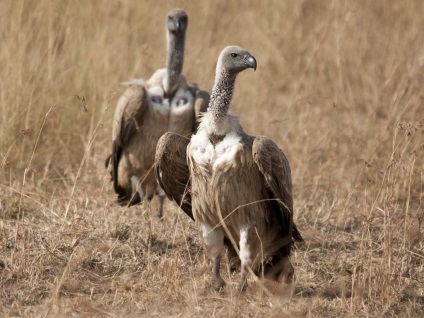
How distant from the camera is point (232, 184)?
603 cm

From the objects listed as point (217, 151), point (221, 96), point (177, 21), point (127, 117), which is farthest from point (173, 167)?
point (177, 21)

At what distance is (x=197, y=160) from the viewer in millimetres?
6023

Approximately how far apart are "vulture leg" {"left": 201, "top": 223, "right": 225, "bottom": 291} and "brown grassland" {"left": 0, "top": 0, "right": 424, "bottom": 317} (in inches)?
4.2

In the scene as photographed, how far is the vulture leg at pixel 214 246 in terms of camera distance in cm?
625

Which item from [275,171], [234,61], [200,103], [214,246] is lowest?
[214,246]

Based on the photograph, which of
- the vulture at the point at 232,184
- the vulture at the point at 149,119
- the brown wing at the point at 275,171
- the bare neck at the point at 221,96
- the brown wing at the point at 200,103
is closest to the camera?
the brown wing at the point at 275,171

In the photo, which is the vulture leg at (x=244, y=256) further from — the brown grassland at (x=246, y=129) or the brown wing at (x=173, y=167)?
the brown wing at (x=173, y=167)

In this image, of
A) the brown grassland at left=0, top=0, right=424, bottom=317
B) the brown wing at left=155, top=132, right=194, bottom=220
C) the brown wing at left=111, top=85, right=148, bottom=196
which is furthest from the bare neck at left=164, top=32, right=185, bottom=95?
the brown wing at left=155, top=132, right=194, bottom=220

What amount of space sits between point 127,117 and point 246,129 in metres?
2.47

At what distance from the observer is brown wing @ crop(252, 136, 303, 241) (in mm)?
5875

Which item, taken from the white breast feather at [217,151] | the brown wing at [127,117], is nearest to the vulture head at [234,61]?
the white breast feather at [217,151]

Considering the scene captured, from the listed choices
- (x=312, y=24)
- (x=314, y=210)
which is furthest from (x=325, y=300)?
(x=312, y=24)

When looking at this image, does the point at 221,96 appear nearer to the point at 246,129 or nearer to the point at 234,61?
the point at 234,61

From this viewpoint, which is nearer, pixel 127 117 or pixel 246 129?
pixel 127 117
